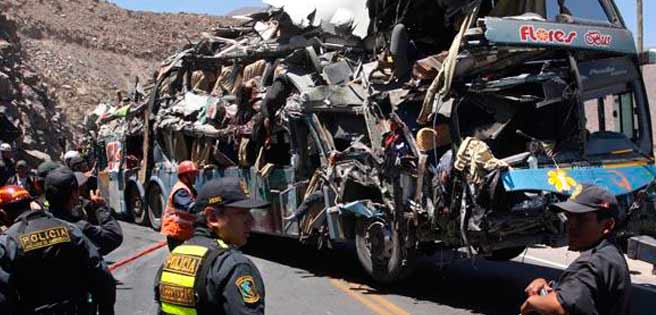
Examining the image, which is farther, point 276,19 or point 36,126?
point 36,126

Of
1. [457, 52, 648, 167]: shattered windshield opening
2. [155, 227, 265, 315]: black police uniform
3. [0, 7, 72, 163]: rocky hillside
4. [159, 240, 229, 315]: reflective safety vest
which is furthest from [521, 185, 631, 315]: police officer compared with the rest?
[0, 7, 72, 163]: rocky hillside

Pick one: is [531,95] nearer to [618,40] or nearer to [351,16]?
[618,40]

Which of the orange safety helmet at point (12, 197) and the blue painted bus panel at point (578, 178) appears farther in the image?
the blue painted bus panel at point (578, 178)

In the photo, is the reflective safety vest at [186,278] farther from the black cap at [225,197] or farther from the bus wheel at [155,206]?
the bus wheel at [155,206]

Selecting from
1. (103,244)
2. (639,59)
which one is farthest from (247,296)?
(639,59)

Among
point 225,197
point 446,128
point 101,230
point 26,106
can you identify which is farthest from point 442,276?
point 26,106

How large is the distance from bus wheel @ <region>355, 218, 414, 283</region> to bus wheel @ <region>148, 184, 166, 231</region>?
7010mm

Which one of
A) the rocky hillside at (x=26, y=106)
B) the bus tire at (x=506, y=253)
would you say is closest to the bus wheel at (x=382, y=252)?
the bus tire at (x=506, y=253)

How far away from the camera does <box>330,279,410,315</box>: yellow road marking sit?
301 inches

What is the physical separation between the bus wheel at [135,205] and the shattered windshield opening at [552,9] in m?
9.60

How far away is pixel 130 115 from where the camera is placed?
15.9 meters

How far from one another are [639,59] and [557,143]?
167cm

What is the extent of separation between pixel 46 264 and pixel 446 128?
4704 millimetres

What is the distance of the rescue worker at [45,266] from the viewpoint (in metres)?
3.96
